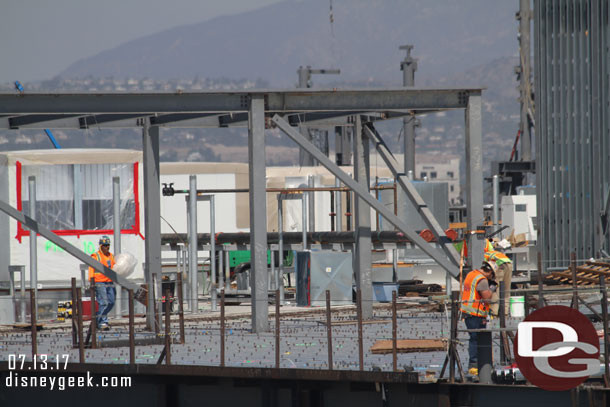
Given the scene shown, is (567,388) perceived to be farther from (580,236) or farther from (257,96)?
(580,236)

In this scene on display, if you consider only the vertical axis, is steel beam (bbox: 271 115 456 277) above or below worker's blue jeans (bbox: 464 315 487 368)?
above

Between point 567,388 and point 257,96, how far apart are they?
8.70 metres

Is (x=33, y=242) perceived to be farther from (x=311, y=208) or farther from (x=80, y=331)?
(x=311, y=208)

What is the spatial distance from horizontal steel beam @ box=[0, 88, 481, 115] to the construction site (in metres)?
0.04

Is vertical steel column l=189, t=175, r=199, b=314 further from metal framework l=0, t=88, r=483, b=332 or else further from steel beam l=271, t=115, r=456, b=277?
steel beam l=271, t=115, r=456, b=277

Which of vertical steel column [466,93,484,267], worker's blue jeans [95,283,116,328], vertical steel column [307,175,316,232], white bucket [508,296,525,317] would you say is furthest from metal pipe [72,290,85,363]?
vertical steel column [307,175,316,232]

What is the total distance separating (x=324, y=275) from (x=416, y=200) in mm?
4843

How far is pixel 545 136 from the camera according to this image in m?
35.2

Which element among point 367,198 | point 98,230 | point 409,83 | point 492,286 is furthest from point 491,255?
point 409,83

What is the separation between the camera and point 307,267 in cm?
2616

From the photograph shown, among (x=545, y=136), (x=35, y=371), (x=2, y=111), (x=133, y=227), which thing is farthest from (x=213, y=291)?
(x=545, y=136)

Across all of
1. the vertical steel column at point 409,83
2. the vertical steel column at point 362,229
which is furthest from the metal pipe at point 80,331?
the vertical steel column at point 409,83

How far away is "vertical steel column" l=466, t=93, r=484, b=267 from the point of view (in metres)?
20.6

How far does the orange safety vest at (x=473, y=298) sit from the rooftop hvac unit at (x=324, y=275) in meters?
10.1
